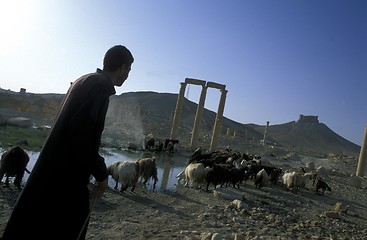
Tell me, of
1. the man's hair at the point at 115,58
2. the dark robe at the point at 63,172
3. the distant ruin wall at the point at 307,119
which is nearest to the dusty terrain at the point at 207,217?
the dark robe at the point at 63,172

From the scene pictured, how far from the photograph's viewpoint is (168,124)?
54656 mm

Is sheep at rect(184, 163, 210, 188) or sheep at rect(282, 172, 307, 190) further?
sheep at rect(282, 172, 307, 190)

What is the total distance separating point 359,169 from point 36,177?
29.9 m

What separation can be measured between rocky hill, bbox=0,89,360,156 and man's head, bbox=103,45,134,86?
2692cm

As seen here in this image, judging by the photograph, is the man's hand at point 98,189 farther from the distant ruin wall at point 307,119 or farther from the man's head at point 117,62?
the distant ruin wall at point 307,119

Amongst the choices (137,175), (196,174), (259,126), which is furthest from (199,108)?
(259,126)

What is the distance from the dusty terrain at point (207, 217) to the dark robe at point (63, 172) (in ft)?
9.73

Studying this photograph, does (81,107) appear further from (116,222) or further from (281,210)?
(281,210)

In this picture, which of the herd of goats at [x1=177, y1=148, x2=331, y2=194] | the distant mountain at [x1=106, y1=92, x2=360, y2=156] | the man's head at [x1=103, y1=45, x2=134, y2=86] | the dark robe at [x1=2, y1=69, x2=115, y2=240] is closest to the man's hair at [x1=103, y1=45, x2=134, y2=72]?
the man's head at [x1=103, y1=45, x2=134, y2=86]

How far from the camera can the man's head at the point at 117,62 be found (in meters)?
3.03

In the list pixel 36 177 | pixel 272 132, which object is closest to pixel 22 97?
pixel 36 177

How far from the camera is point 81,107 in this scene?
256cm

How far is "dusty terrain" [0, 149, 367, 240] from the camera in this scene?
6.69 meters

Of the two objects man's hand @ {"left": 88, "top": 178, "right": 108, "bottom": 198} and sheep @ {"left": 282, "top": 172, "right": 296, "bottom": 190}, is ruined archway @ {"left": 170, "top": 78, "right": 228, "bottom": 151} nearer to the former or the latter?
sheep @ {"left": 282, "top": 172, "right": 296, "bottom": 190}
